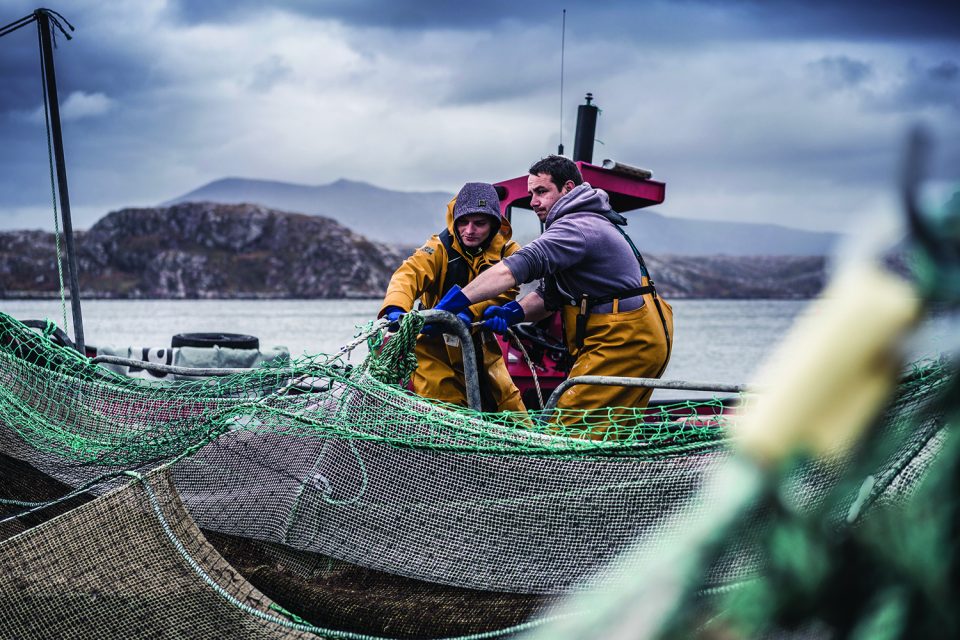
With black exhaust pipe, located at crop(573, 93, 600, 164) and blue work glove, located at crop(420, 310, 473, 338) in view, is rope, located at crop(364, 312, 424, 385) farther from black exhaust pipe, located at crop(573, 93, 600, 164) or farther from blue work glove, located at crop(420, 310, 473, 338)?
black exhaust pipe, located at crop(573, 93, 600, 164)

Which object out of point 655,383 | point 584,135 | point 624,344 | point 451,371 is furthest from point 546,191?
point 584,135

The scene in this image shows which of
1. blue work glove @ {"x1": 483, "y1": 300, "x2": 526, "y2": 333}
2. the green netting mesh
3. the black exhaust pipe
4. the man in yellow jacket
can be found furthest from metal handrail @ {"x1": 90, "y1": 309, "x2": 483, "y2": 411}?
the black exhaust pipe

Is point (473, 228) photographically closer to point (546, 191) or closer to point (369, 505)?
point (546, 191)

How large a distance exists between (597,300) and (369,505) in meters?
2.38

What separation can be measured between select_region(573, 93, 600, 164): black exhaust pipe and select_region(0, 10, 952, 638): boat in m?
4.85

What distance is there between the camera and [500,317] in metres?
5.66

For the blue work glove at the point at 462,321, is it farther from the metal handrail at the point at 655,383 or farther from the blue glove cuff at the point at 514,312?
the metal handrail at the point at 655,383

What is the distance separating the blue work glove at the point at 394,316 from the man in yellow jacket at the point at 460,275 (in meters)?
0.89

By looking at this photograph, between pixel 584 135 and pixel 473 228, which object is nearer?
pixel 473 228

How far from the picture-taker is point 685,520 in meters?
3.31

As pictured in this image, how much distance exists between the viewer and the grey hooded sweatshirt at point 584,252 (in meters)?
5.45

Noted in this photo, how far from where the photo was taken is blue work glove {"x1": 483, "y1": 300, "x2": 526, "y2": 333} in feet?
18.4

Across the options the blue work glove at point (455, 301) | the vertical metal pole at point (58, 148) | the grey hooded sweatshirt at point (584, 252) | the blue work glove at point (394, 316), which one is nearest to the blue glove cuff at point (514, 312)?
the grey hooded sweatshirt at point (584, 252)

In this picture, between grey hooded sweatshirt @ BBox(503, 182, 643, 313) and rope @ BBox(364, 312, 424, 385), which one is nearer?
rope @ BBox(364, 312, 424, 385)
